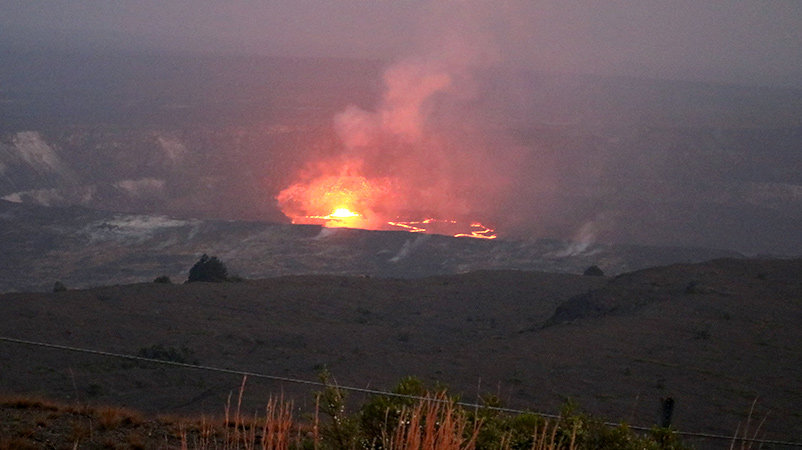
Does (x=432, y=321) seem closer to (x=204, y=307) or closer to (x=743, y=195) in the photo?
(x=204, y=307)

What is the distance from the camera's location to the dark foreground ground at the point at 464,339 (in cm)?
1502

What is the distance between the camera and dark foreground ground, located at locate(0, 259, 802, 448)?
1502 cm

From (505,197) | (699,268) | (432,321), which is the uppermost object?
(505,197)

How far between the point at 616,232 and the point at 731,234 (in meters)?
7.72

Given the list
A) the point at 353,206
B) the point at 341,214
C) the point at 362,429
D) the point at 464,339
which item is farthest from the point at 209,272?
the point at 362,429

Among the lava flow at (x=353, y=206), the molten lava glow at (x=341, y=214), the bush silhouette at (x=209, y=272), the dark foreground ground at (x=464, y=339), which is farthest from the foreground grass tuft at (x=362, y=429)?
the molten lava glow at (x=341, y=214)

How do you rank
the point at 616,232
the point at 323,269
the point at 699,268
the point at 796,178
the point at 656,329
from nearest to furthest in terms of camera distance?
the point at 656,329 → the point at 699,268 → the point at 323,269 → the point at 616,232 → the point at 796,178

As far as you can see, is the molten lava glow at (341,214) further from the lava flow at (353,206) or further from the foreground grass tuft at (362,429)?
the foreground grass tuft at (362,429)

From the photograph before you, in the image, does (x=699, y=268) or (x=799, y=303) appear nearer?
(x=799, y=303)

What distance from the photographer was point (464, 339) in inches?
926

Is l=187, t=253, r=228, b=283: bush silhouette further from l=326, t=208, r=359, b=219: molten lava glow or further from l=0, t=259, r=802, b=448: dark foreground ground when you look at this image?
l=326, t=208, r=359, b=219: molten lava glow

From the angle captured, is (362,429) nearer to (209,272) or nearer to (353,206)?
(209,272)

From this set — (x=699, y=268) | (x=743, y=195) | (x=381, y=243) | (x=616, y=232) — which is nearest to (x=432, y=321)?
(x=699, y=268)

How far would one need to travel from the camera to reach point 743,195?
5728 cm
